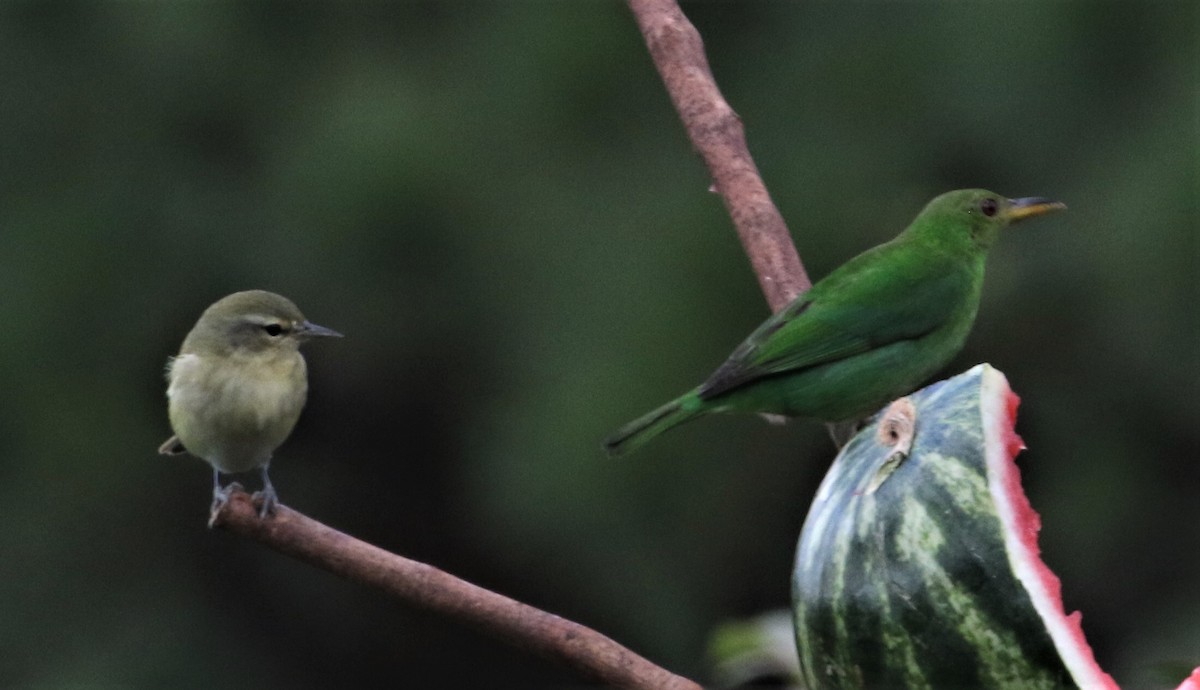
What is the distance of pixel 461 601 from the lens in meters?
1.91

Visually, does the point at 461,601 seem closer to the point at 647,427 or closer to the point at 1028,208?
the point at 647,427

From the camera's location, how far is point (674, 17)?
2.85 meters

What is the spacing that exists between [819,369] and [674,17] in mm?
859

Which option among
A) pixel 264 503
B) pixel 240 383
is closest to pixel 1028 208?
pixel 240 383

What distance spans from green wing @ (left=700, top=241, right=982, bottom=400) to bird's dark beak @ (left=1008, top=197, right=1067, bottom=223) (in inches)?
6.4

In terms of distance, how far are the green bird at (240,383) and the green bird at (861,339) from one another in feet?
2.52

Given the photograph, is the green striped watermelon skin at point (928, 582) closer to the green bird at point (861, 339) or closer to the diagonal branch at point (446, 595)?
the diagonal branch at point (446, 595)

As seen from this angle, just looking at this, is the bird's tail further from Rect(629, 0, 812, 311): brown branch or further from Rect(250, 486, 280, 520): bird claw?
Rect(250, 486, 280, 520): bird claw

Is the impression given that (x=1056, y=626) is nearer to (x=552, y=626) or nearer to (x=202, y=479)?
(x=552, y=626)

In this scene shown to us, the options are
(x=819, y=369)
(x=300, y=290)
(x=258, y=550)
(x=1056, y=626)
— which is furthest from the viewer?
(x=258, y=550)

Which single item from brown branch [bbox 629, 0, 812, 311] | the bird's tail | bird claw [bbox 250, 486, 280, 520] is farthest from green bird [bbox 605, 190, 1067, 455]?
bird claw [bbox 250, 486, 280, 520]

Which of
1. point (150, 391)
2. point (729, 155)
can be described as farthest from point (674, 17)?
point (150, 391)

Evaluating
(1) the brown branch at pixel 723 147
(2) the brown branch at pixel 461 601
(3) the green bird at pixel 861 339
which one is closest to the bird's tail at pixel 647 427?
(3) the green bird at pixel 861 339

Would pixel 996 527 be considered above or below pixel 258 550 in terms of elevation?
above
